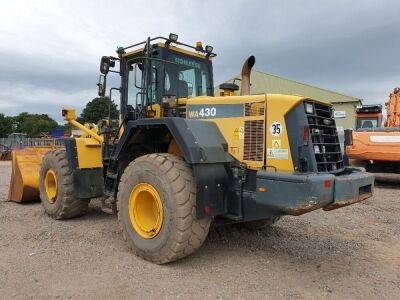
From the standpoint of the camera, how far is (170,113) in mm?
5637

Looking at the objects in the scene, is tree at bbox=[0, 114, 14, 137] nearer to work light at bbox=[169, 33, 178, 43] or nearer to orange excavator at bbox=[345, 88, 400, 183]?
orange excavator at bbox=[345, 88, 400, 183]

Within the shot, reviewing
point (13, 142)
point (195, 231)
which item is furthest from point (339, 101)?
point (195, 231)

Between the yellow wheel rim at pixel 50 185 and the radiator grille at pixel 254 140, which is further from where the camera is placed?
the yellow wheel rim at pixel 50 185

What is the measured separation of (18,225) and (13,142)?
32.7m

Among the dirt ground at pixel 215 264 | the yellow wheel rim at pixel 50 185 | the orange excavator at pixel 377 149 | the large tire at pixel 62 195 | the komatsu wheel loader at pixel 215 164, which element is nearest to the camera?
the dirt ground at pixel 215 264

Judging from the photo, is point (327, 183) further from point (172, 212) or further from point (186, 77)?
point (186, 77)

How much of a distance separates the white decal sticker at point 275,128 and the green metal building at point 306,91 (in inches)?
1064

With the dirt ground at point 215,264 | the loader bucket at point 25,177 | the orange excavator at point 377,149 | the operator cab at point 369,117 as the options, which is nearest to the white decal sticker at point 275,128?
the dirt ground at point 215,264

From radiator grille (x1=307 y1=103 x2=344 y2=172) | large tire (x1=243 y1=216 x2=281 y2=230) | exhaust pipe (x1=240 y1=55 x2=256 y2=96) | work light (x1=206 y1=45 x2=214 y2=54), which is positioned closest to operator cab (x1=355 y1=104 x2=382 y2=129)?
large tire (x1=243 y1=216 x2=281 y2=230)

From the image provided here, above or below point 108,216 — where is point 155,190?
above

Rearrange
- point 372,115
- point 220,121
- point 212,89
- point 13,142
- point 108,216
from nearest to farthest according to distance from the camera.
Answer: point 220,121 → point 212,89 → point 108,216 → point 372,115 → point 13,142

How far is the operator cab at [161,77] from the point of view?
5.70 metres

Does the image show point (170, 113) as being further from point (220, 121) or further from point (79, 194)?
point (79, 194)

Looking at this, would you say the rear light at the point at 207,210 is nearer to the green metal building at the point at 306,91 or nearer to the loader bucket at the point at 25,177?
the loader bucket at the point at 25,177
